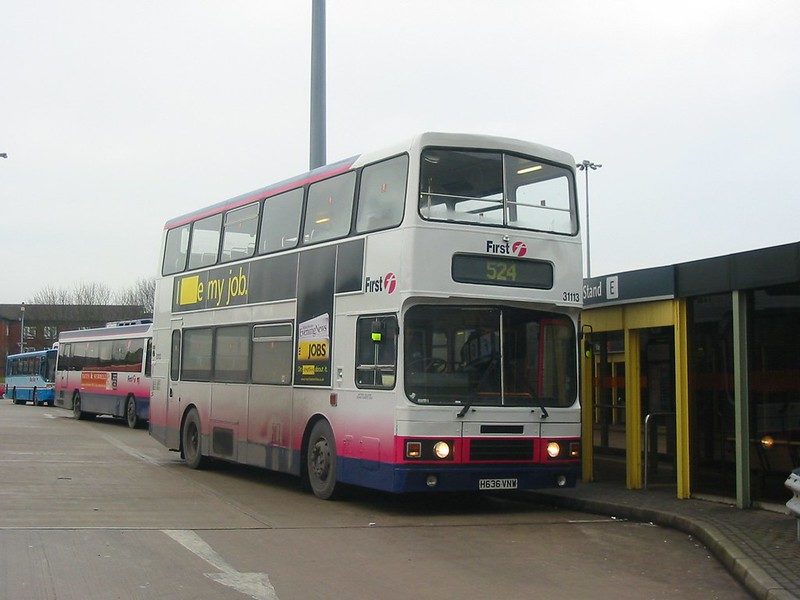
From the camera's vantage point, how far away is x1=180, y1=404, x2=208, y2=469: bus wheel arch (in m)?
18.7

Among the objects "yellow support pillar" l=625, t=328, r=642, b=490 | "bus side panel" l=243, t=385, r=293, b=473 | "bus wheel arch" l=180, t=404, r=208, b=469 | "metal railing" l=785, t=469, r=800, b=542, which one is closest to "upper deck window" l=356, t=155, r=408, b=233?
"bus side panel" l=243, t=385, r=293, b=473

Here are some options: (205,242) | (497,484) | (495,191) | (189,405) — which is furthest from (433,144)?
(189,405)

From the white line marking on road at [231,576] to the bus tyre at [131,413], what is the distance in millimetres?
24287

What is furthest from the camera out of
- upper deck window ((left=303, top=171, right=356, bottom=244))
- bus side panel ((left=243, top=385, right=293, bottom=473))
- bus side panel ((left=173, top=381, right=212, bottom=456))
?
bus side panel ((left=173, top=381, right=212, bottom=456))

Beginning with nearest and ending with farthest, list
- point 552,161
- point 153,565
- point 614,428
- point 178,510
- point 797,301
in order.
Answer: point 153,565 → point 797,301 → point 178,510 → point 552,161 → point 614,428

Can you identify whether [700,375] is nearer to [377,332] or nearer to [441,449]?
[441,449]

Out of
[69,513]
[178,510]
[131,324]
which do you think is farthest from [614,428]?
[131,324]

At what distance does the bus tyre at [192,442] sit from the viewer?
61.4ft

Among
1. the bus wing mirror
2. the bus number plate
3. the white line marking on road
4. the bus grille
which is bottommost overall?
the white line marking on road

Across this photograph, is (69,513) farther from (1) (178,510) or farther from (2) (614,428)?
(2) (614,428)

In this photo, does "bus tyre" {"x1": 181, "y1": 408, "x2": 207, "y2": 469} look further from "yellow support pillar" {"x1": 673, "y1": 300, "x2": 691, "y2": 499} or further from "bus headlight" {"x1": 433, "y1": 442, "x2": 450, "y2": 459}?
"yellow support pillar" {"x1": 673, "y1": 300, "x2": 691, "y2": 499}

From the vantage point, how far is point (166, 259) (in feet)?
67.7

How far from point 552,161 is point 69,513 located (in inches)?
297

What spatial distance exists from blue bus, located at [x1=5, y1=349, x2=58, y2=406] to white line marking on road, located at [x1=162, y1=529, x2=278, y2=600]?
44.9m
